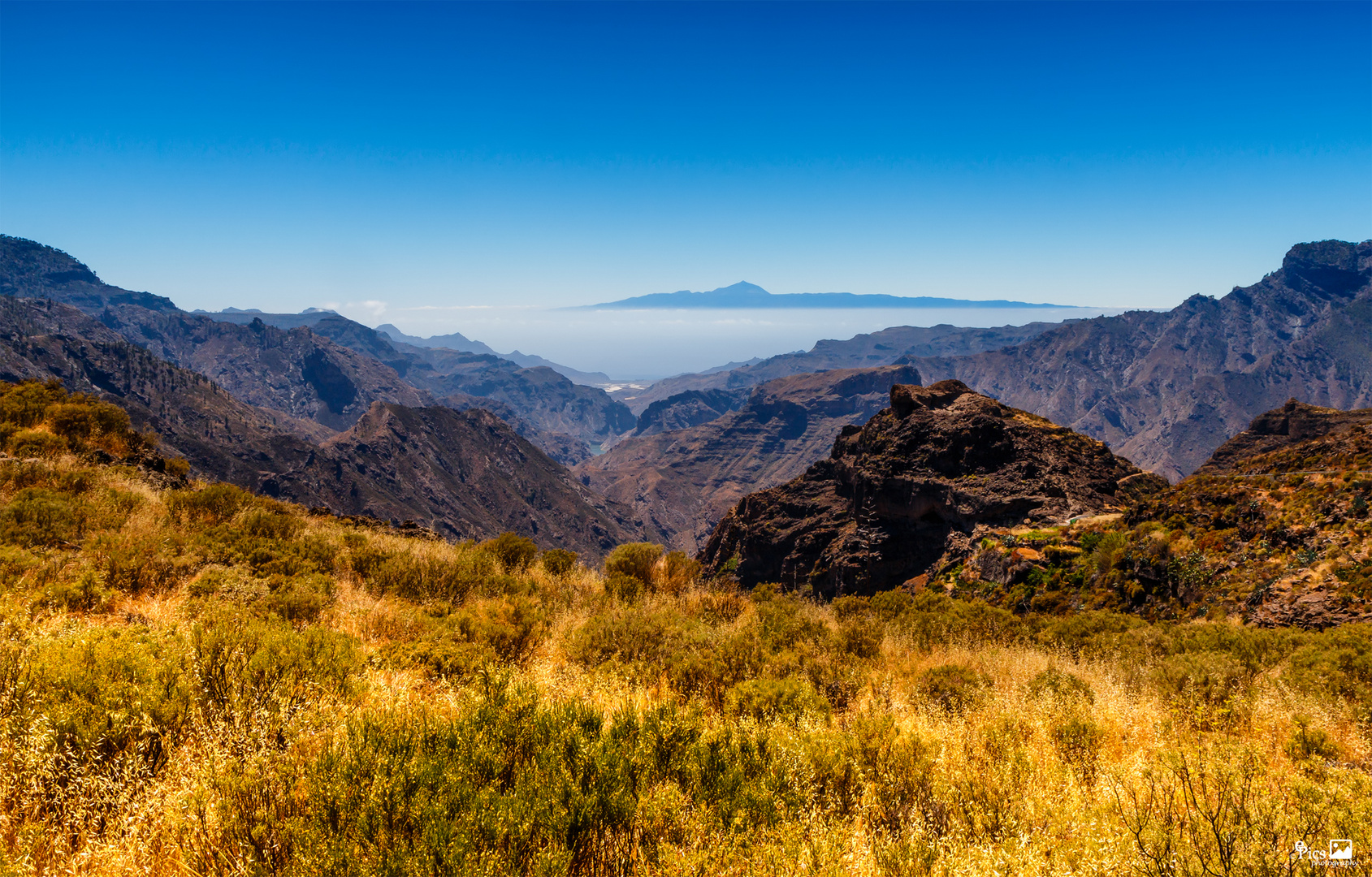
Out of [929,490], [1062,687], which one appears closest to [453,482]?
[929,490]

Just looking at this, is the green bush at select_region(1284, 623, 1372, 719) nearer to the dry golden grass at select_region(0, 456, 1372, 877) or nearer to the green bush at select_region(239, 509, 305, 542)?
the dry golden grass at select_region(0, 456, 1372, 877)

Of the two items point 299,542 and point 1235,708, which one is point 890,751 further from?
point 299,542

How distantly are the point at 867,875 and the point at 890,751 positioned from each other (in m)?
1.59

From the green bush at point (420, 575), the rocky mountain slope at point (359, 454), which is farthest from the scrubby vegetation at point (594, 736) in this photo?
the rocky mountain slope at point (359, 454)

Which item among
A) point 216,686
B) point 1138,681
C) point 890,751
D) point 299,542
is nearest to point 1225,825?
point 890,751

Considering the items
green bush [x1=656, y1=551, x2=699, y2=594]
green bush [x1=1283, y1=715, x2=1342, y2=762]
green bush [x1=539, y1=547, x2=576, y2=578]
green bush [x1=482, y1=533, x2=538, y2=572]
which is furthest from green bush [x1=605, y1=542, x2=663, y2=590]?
green bush [x1=1283, y1=715, x2=1342, y2=762]

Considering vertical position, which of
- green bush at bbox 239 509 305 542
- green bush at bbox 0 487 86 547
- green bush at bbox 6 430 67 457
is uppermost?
green bush at bbox 6 430 67 457

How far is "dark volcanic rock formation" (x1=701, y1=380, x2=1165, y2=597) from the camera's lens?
2509 centimetres

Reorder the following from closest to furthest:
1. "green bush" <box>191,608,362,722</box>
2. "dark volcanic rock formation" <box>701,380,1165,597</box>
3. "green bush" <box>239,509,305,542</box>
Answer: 1. "green bush" <box>191,608,362,722</box>
2. "green bush" <box>239,509,305,542</box>
3. "dark volcanic rock formation" <box>701,380,1165,597</box>

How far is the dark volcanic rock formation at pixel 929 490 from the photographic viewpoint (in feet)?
82.3

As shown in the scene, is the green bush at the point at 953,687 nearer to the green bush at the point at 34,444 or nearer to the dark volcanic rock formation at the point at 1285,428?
the green bush at the point at 34,444

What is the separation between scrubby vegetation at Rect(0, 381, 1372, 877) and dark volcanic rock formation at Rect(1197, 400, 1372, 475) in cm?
6769

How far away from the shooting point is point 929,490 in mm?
29391

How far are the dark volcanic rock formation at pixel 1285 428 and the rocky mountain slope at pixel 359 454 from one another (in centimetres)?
11769
